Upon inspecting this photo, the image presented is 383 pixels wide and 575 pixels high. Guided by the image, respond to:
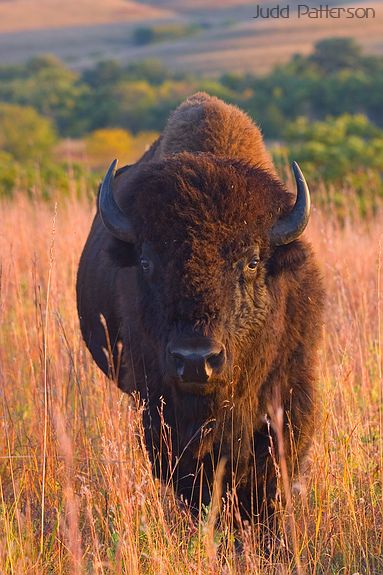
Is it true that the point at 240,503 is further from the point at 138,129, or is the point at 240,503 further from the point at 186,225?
the point at 138,129

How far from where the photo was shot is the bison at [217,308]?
464 cm

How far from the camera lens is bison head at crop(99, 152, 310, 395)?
14.9 ft

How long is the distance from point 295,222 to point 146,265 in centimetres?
81

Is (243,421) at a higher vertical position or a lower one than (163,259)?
lower

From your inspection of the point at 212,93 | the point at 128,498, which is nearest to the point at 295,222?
the point at 128,498

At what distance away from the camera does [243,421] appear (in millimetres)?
5160

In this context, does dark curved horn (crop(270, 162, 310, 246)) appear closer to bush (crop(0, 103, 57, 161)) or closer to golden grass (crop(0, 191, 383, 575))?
golden grass (crop(0, 191, 383, 575))

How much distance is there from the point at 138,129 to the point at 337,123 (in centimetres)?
3094

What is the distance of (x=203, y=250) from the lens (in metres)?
4.66

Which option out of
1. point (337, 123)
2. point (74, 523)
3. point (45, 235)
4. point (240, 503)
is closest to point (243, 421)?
point (240, 503)

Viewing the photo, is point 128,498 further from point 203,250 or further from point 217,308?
point 203,250

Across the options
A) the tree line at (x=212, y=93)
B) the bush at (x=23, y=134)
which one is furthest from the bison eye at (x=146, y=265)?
the bush at (x=23, y=134)

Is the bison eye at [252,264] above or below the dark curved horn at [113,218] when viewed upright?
below

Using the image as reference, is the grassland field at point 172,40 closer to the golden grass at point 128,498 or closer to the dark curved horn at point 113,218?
the golden grass at point 128,498
